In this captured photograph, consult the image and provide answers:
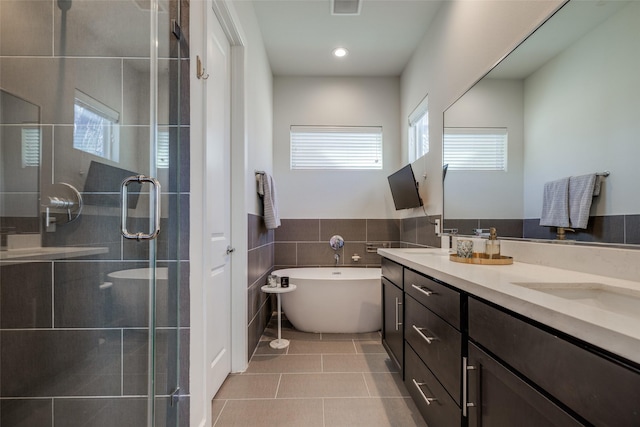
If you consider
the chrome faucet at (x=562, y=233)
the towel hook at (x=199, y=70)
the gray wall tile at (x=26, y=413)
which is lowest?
the gray wall tile at (x=26, y=413)

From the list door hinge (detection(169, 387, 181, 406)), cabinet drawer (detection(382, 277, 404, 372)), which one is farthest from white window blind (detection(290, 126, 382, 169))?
door hinge (detection(169, 387, 181, 406))

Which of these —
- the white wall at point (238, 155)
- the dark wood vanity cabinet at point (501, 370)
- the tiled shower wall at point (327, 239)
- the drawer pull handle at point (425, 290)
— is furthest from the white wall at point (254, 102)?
the dark wood vanity cabinet at point (501, 370)

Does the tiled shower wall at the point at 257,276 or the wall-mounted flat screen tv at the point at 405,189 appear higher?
the wall-mounted flat screen tv at the point at 405,189

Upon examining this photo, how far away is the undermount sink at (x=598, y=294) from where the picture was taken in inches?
33.3

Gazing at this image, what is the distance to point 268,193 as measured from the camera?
2693 millimetres

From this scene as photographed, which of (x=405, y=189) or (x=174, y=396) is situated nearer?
(x=174, y=396)

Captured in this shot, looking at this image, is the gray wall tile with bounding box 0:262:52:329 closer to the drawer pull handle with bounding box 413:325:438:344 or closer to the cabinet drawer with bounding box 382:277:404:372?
the drawer pull handle with bounding box 413:325:438:344

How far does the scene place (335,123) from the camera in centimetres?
358

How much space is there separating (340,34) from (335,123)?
3.34 ft

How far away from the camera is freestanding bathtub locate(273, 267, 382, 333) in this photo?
8.77 ft

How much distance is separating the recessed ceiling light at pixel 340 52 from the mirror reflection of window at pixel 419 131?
0.97 meters

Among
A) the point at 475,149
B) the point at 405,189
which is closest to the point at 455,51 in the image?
the point at 475,149

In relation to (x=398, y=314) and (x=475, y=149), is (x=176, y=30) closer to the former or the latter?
(x=475, y=149)

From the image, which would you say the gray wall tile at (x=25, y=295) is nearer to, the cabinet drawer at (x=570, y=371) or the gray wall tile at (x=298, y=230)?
the cabinet drawer at (x=570, y=371)
